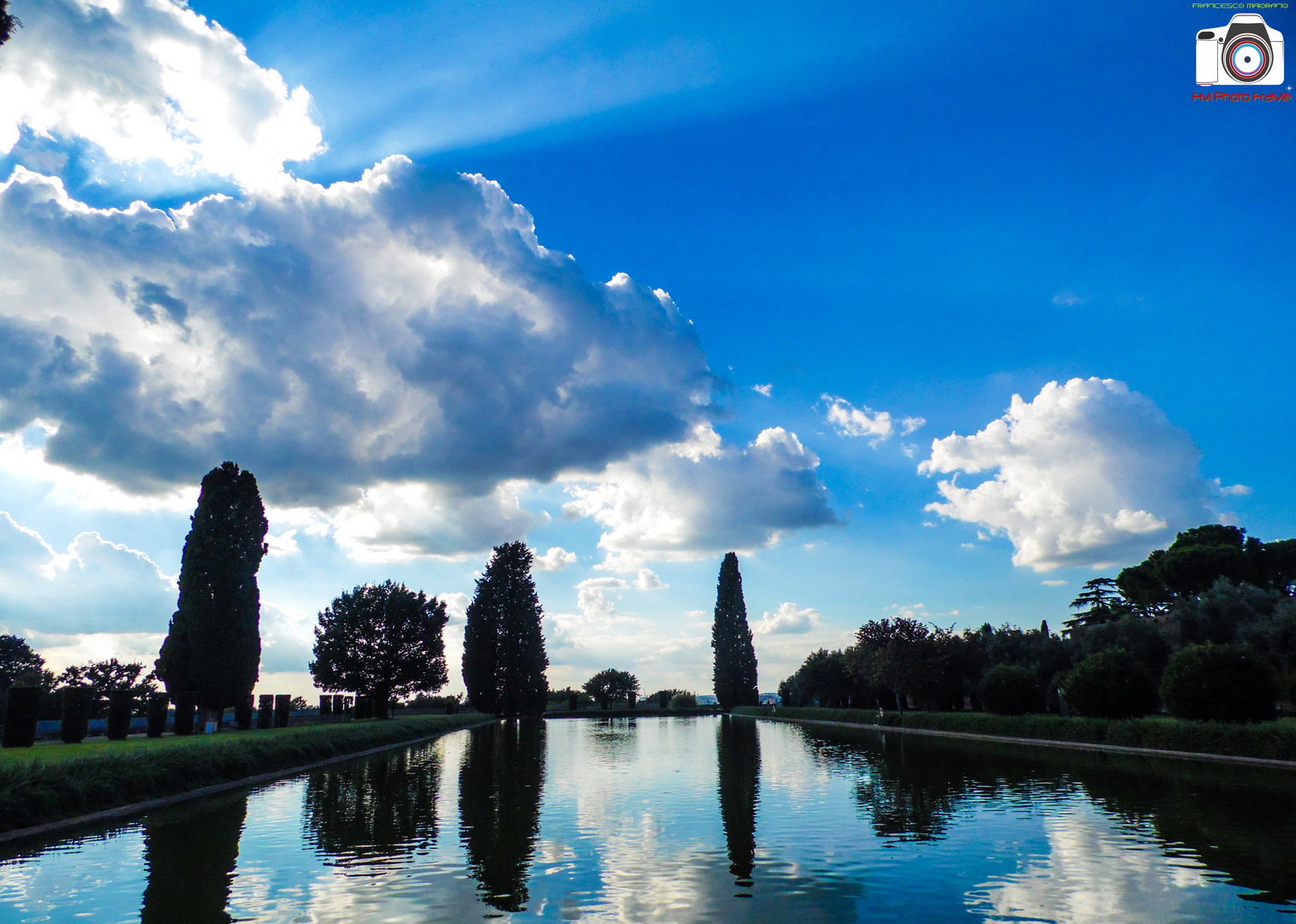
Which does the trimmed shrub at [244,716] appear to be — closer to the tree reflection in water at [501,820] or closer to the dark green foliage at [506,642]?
the tree reflection in water at [501,820]

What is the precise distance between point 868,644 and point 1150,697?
18.6 meters

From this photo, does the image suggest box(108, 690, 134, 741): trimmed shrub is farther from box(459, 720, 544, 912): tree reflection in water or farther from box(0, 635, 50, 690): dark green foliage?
box(0, 635, 50, 690): dark green foliage

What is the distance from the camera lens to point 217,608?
39062mm

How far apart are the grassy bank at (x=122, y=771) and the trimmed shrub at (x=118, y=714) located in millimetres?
2029

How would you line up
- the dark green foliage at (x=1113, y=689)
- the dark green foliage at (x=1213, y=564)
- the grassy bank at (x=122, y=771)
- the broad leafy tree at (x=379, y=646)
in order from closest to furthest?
the grassy bank at (x=122, y=771), the dark green foliage at (x=1113, y=689), the dark green foliage at (x=1213, y=564), the broad leafy tree at (x=379, y=646)

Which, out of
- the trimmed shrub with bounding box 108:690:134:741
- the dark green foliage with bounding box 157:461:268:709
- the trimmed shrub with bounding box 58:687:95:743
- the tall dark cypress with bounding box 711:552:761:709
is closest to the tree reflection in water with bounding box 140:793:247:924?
the trimmed shrub with bounding box 58:687:95:743

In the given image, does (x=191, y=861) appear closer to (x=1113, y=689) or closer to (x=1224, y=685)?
(x=1224, y=685)

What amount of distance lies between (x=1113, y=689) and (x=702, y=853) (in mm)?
24845

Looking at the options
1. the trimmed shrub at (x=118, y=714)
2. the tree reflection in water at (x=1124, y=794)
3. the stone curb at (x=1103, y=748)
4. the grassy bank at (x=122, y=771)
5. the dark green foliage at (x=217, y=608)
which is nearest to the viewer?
the tree reflection in water at (x=1124, y=794)

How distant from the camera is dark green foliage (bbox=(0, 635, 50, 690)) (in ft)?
193

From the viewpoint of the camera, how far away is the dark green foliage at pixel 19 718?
23.2 m

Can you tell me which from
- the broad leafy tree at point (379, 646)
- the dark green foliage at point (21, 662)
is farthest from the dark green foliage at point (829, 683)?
the dark green foliage at point (21, 662)

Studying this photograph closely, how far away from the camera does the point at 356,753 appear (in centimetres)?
3067

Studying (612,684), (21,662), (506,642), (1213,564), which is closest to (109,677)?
(21,662)
